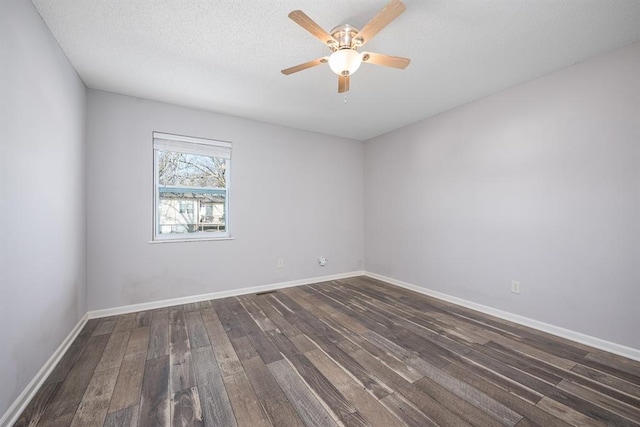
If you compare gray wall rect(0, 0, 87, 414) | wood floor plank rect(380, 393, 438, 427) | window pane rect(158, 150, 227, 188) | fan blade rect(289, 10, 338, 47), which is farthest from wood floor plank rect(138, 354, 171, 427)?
fan blade rect(289, 10, 338, 47)

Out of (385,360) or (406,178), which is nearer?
(385,360)

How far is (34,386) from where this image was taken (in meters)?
1.62

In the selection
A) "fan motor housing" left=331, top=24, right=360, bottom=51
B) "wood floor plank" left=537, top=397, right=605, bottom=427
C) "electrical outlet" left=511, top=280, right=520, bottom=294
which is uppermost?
"fan motor housing" left=331, top=24, right=360, bottom=51

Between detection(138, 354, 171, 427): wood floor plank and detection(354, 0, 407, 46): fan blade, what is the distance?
2.54m

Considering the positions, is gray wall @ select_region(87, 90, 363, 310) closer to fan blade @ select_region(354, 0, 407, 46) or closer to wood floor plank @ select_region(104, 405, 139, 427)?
wood floor plank @ select_region(104, 405, 139, 427)

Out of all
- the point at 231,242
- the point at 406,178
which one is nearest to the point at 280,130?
the point at 231,242

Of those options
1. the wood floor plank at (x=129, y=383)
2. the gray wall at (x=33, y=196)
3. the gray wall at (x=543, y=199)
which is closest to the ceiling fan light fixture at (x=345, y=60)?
the gray wall at (x=33, y=196)

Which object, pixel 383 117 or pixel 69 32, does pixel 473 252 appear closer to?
pixel 383 117

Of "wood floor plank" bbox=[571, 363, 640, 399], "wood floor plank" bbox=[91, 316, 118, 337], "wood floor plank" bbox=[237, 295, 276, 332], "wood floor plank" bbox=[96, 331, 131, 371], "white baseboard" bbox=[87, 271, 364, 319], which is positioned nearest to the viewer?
"wood floor plank" bbox=[571, 363, 640, 399]

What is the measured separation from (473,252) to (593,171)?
1309 mm

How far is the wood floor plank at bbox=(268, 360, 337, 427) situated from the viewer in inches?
55.3

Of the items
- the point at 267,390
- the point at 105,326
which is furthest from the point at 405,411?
the point at 105,326

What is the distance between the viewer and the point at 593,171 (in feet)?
7.29

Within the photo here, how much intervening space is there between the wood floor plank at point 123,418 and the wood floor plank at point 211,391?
1.10ft
